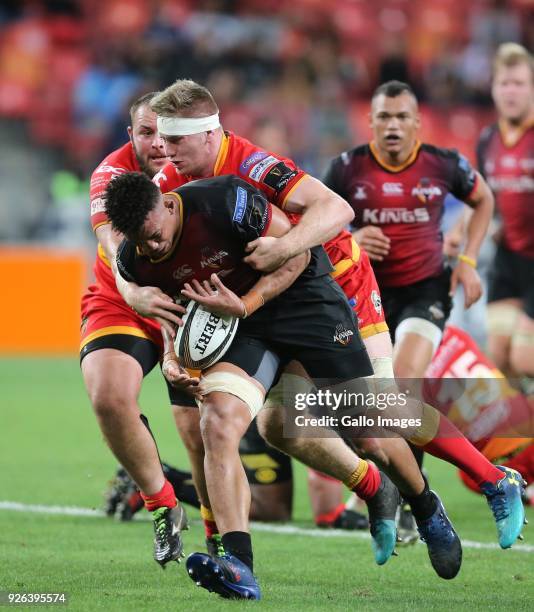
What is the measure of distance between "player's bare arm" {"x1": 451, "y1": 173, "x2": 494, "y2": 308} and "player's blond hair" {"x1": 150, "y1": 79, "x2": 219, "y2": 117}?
2366mm

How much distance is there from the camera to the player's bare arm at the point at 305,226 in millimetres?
5062

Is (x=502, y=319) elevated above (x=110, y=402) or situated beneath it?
elevated above

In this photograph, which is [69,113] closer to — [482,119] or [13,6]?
[13,6]

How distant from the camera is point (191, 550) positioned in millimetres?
6195

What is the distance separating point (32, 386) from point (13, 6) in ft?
26.9

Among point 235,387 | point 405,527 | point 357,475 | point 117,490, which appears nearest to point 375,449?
point 357,475

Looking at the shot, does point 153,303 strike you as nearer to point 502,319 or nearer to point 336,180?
point 336,180

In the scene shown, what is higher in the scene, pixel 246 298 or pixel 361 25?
pixel 361 25

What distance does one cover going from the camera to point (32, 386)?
523 inches

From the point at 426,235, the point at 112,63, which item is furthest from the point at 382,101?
the point at 112,63

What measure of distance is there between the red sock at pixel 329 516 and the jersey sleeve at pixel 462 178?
191cm

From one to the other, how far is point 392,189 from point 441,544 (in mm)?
2561

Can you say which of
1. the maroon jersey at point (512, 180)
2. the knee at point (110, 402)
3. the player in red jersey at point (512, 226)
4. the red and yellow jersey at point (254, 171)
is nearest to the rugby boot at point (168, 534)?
the knee at point (110, 402)

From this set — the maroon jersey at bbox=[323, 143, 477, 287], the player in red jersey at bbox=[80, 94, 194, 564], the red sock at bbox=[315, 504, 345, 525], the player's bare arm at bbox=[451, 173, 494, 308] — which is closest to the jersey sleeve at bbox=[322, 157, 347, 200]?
the maroon jersey at bbox=[323, 143, 477, 287]
